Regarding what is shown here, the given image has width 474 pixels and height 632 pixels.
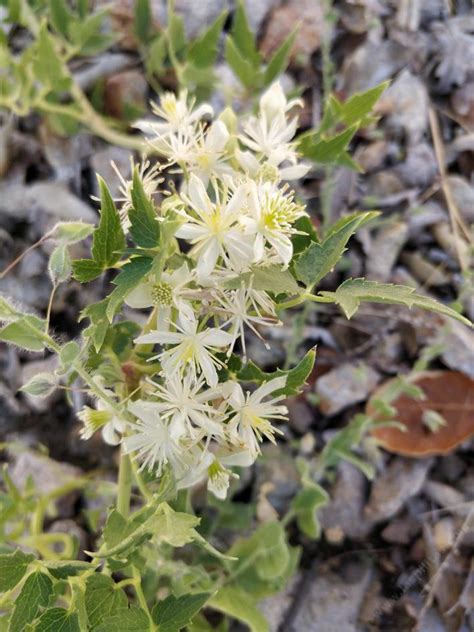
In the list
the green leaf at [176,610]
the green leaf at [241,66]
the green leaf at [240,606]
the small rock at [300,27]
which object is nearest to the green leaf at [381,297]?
the green leaf at [176,610]

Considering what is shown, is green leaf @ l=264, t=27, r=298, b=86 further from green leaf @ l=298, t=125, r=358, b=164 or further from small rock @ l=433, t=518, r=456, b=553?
small rock @ l=433, t=518, r=456, b=553

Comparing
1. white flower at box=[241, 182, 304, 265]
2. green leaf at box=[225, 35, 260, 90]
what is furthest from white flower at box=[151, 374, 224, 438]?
green leaf at box=[225, 35, 260, 90]

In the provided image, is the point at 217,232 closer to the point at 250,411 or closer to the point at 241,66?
the point at 250,411

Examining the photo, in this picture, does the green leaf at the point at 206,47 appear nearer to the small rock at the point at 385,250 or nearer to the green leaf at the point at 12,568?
the small rock at the point at 385,250

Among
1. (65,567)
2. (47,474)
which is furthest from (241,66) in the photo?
(65,567)

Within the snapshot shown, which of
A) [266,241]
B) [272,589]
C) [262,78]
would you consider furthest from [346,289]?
[262,78]
